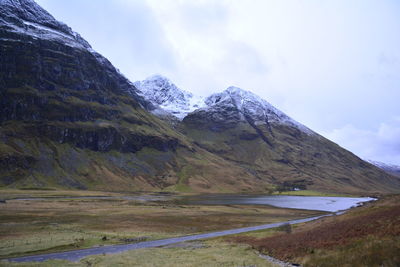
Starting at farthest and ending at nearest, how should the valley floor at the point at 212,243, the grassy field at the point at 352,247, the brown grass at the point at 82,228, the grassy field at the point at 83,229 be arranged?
the brown grass at the point at 82,228 < the grassy field at the point at 83,229 < the valley floor at the point at 212,243 < the grassy field at the point at 352,247

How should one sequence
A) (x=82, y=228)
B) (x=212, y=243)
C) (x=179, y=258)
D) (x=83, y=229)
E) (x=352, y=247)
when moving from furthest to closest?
(x=82, y=228) < (x=83, y=229) < (x=212, y=243) < (x=179, y=258) < (x=352, y=247)

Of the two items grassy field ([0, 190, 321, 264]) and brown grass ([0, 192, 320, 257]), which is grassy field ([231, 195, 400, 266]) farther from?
brown grass ([0, 192, 320, 257])

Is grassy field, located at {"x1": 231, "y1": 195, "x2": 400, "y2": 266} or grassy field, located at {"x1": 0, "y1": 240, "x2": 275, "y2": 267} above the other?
grassy field, located at {"x1": 231, "y1": 195, "x2": 400, "y2": 266}

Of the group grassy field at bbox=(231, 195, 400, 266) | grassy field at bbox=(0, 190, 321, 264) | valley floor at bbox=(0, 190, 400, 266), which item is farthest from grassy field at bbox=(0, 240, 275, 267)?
grassy field at bbox=(231, 195, 400, 266)

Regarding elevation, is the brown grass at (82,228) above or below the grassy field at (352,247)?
below

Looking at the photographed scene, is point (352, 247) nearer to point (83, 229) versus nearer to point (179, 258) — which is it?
point (179, 258)

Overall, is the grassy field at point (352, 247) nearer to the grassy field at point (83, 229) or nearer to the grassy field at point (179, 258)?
the grassy field at point (179, 258)

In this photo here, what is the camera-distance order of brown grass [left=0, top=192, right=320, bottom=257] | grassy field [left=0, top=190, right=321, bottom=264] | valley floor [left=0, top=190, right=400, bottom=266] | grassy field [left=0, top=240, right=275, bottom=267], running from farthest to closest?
brown grass [left=0, top=192, right=320, bottom=257] → grassy field [left=0, top=190, right=321, bottom=264] → grassy field [left=0, top=240, right=275, bottom=267] → valley floor [left=0, top=190, right=400, bottom=266]

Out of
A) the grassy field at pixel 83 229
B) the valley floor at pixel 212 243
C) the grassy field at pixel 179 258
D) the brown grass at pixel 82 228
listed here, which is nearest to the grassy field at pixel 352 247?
the valley floor at pixel 212 243

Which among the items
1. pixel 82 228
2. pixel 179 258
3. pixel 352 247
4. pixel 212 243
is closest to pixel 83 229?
pixel 82 228

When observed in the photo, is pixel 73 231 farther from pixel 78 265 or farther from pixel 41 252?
pixel 78 265

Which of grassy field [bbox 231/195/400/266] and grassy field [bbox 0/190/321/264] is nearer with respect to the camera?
grassy field [bbox 231/195/400/266]

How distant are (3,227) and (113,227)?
21424 mm

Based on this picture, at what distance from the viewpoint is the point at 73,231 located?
63.9m
